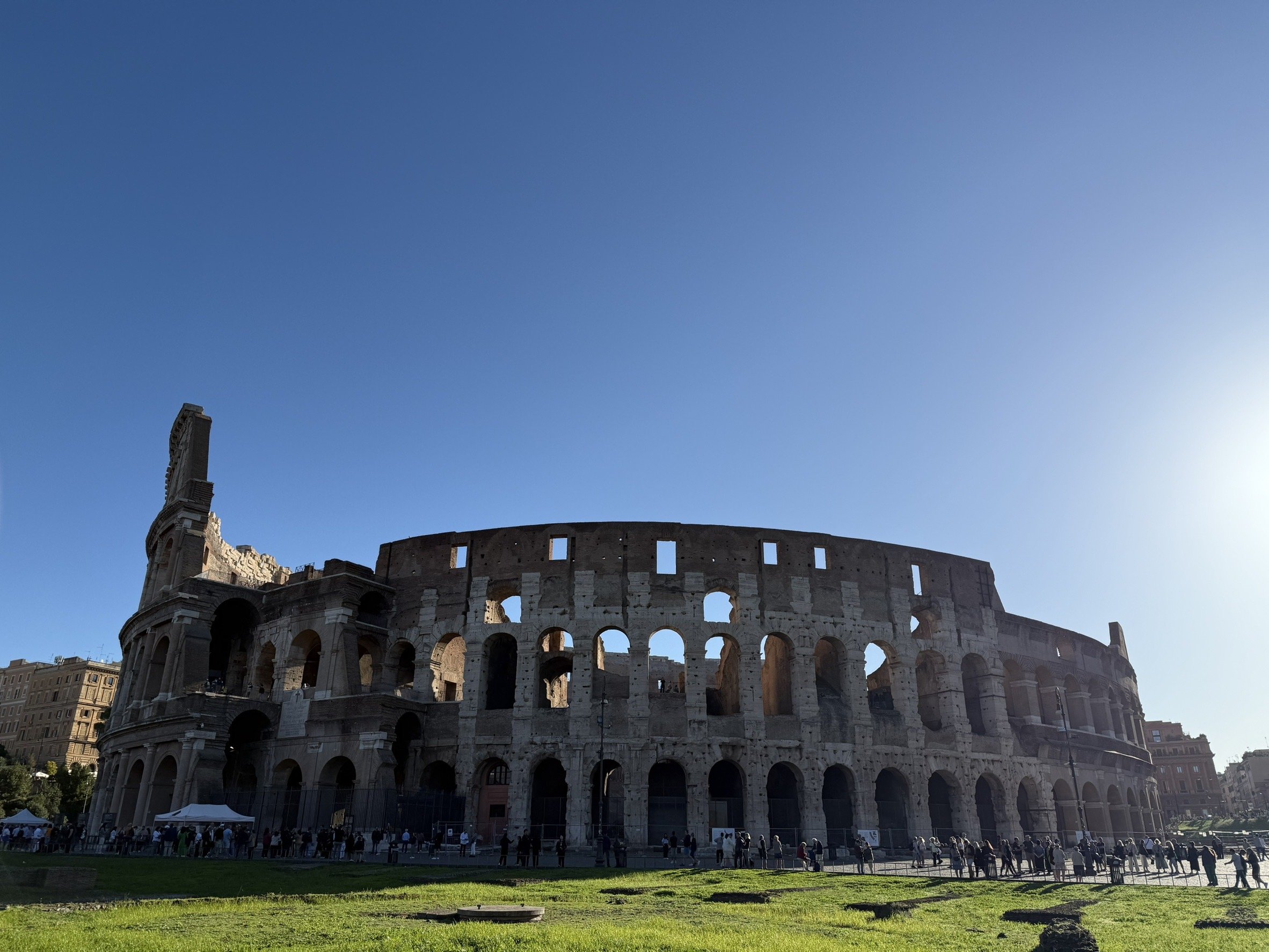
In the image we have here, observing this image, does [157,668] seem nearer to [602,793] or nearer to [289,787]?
[289,787]

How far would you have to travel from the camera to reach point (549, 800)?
37.5 metres

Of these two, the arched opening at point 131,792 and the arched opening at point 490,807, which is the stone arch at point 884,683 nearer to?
the arched opening at point 490,807

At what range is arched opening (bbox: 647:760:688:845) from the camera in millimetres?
Result: 36250

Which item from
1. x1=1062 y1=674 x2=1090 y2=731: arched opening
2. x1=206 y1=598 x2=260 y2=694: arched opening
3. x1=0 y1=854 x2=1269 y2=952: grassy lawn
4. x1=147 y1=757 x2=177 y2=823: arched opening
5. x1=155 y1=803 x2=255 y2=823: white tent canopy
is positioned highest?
x1=206 y1=598 x2=260 y2=694: arched opening

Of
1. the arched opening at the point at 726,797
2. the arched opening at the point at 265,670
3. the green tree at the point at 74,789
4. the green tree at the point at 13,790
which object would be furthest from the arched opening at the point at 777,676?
the green tree at the point at 13,790

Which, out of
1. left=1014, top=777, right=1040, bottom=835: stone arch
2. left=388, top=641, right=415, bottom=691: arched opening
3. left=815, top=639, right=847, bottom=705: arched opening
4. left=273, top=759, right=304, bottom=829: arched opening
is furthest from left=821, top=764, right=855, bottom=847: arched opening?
left=273, top=759, right=304, bottom=829: arched opening

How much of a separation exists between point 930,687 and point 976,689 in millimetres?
2741

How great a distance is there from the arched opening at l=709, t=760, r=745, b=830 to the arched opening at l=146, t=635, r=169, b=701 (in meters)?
25.2

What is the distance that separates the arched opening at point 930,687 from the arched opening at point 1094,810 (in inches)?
393

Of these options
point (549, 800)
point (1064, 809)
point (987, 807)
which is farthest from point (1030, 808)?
point (549, 800)

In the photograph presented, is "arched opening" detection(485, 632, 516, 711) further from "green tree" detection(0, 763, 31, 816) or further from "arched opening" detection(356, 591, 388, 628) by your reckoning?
"green tree" detection(0, 763, 31, 816)

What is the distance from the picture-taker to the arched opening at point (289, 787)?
124 ft

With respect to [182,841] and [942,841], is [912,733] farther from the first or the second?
[182,841]

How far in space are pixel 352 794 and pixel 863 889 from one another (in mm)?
22285
